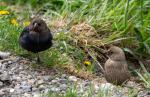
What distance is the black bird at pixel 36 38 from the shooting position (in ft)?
21.0

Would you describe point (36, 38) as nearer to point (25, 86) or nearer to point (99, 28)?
point (25, 86)

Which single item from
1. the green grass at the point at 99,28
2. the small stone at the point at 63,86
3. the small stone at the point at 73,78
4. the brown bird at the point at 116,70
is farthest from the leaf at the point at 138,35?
the small stone at the point at 63,86

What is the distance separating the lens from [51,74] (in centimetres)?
644

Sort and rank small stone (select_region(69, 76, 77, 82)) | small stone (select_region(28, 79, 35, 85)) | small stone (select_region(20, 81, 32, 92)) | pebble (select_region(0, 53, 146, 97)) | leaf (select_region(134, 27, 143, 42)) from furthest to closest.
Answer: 1. leaf (select_region(134, 27, 143, 42))
2. small stone (select_region(69, 76, 77, 82))
3. small stone (select_region(28, 79, 35, 85))
4. small stone (select_region(20, 81, 32, 92))
5. pebble (select_region(0, 53, 146, 97))

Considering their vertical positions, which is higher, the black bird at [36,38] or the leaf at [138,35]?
the black bird at [36,38]

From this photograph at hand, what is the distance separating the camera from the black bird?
21.0 ft

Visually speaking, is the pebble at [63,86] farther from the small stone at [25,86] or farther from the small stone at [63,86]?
the small stone at [25,86]

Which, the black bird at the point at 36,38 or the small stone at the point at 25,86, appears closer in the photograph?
the small stone at the point at 25,86

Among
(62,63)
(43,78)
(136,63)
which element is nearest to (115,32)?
(136,63)

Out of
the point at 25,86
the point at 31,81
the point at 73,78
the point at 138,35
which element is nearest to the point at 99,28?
the point at 138,35

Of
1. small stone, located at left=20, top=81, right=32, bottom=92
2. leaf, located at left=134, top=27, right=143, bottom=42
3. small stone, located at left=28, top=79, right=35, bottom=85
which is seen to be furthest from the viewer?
leaf, located at left=134, top=27, right=143, bottom=42

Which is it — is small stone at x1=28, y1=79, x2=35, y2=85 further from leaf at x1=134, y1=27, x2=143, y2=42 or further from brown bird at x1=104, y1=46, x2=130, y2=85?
leaf at x1=134, y1=27, x2=143, y2=42

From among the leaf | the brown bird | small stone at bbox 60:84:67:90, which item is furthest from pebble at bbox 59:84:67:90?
the leaf

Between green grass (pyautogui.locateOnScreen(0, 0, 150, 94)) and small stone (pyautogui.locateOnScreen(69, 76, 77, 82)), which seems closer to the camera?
small stone (pyautogui.locateOnScreen(69, 76, 77, 82))
